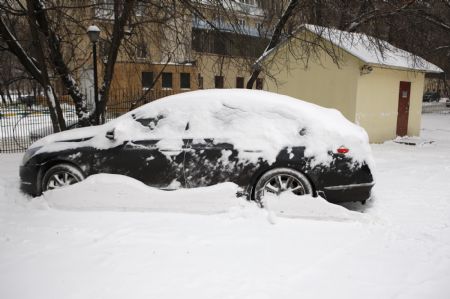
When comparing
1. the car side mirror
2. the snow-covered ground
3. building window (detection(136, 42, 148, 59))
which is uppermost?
building window (detection(136, 42, 148, 59))

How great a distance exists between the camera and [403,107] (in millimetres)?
13742

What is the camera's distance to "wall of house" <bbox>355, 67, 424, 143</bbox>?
11922mm

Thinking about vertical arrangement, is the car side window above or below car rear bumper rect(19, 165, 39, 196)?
above

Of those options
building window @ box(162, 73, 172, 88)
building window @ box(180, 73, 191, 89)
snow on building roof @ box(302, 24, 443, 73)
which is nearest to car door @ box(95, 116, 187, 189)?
snow on building roof @ box(302, 24, 443, 73)

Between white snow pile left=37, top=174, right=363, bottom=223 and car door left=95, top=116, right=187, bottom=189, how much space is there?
114mm

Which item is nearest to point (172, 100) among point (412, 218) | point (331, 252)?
point (331, 252)

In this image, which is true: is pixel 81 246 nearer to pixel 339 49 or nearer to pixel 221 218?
pixel 221 218

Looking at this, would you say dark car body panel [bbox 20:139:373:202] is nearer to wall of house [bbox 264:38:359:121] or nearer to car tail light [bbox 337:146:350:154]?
car tail light [bbox 337:146:350:154]

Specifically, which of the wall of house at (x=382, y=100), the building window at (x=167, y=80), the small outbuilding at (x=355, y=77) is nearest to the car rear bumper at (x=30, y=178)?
the small outbuilding at (x=355, y=77)

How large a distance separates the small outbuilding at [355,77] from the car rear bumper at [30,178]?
7.74 metres

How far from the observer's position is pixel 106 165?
5371 mm

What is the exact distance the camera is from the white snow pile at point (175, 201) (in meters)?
4.95

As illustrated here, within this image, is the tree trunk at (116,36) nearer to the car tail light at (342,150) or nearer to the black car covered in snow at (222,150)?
the black car covered in snow at (222,150)

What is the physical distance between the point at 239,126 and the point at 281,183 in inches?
38.5
